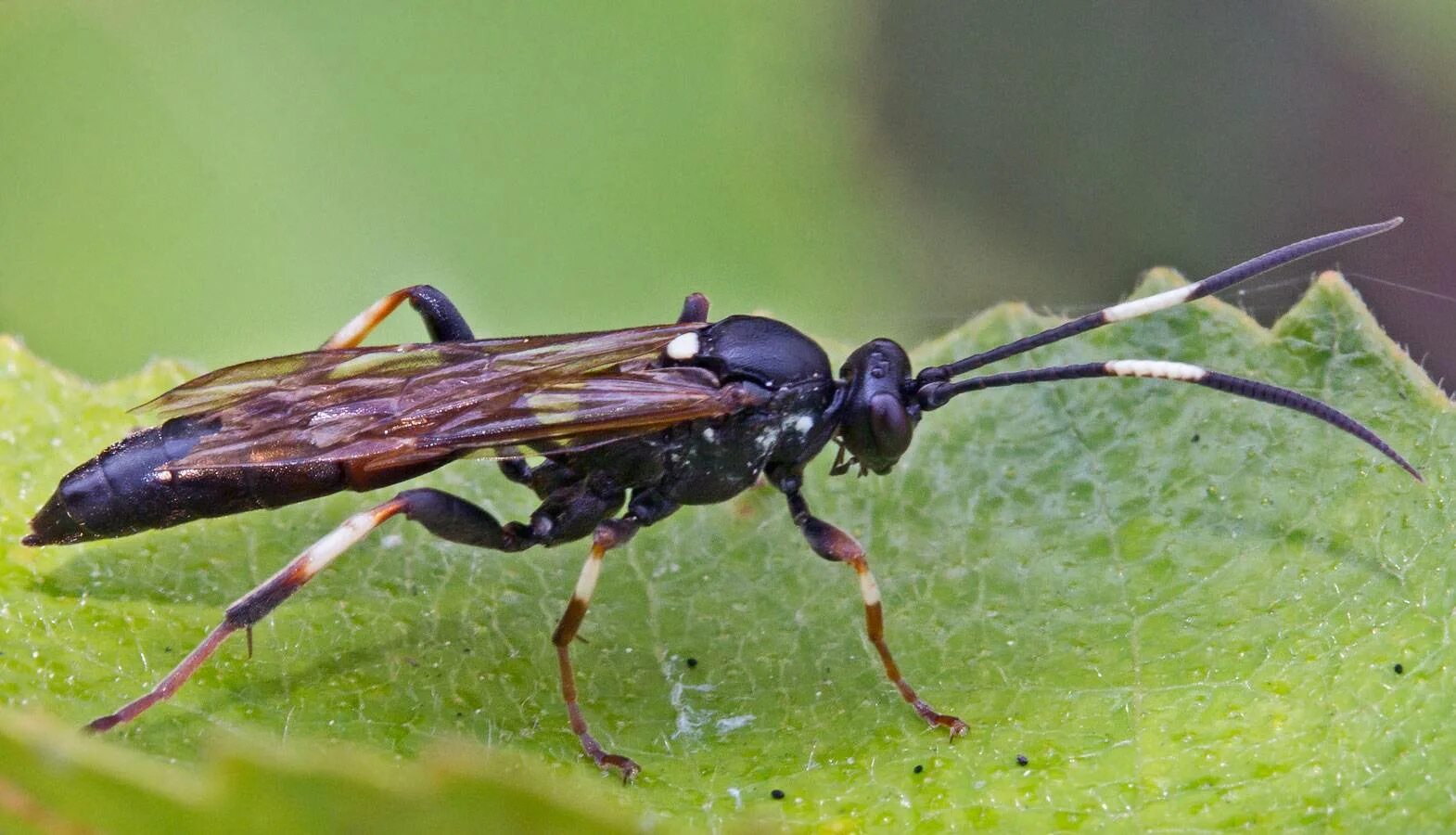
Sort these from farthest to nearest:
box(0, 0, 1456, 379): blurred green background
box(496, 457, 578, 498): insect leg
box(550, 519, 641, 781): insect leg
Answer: box(0, 0, 1456, 379): blurred green background → box(496, 457, 578, 498): insect leg → box(550, 519, 641, 781): insect leg

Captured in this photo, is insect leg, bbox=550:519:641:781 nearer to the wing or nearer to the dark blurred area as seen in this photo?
the wing

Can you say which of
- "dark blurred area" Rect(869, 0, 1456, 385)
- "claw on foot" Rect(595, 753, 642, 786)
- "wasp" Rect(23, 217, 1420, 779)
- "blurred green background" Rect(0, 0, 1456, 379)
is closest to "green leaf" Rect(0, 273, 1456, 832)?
"claw on foot" Rect(595, 753, 642, 786)

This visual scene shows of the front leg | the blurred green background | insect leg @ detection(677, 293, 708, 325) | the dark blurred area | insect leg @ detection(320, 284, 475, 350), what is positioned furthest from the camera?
the dark blurred area

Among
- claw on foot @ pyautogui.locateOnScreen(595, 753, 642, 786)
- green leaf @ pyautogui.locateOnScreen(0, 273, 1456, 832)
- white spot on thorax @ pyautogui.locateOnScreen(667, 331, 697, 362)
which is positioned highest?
white spot on thorax @ pyautogui.locateOnScreen(667, 331, 697, 362)

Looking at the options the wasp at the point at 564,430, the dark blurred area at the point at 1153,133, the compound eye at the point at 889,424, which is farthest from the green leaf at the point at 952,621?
the dark blurred area at the point at 1153,133

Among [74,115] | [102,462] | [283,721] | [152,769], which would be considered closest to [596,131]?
[74,115]
